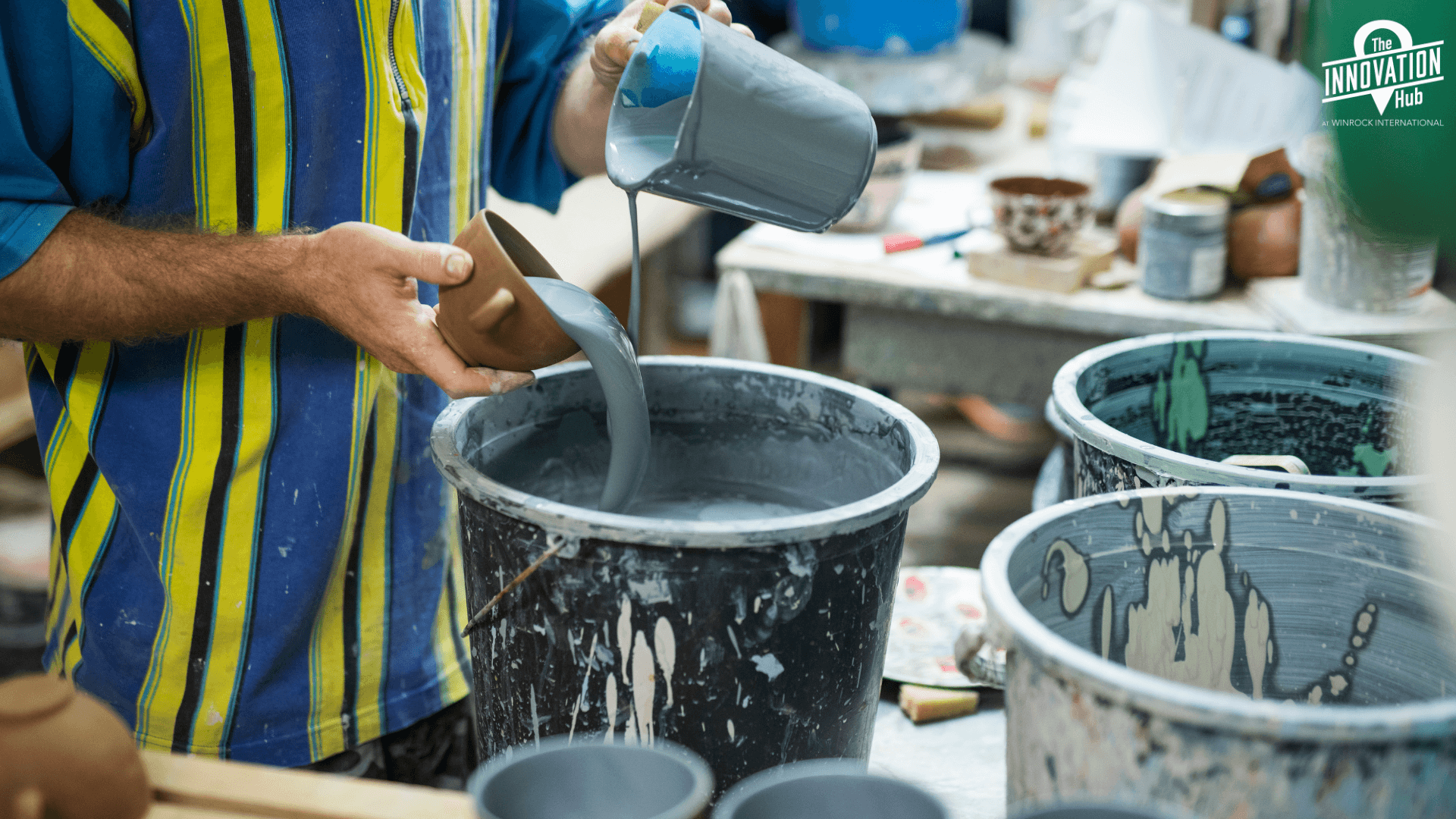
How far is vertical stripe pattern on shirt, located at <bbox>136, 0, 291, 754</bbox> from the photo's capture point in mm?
1264

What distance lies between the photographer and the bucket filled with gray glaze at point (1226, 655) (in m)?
0.71

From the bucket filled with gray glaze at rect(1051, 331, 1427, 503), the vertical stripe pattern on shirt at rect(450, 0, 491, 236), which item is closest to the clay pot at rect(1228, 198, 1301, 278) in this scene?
the bucket filled with gray glaze at rect(1051, 331, 1427, 503)

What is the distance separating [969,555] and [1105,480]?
7.69 feet

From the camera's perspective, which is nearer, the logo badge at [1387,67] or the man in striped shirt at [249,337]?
the man in striped shirt at [249,337]

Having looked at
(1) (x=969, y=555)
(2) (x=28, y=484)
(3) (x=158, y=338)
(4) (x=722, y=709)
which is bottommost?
(1) (x=969, y=555)

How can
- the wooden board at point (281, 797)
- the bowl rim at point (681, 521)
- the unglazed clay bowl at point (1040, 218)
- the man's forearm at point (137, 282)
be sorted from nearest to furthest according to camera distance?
the wooden board at point (281, 797) < the bowl rim at point (681, 521) < the man's forearm at point (137, 282) < the unglazed clay bowl at point (1040, 218)

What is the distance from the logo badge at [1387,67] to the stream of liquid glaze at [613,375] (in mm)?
1146

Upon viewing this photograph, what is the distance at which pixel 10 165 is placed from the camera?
118 centimetres

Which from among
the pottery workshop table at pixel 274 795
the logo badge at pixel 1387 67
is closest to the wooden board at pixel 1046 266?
the logo badge at pixel 1387 67

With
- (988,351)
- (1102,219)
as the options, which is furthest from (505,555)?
(1102,219)

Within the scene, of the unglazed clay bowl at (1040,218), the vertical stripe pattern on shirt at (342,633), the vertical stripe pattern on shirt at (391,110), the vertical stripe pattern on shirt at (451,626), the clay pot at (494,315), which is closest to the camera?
the clay pot at (494,315)

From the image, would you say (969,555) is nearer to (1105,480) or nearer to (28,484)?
(1105,480)

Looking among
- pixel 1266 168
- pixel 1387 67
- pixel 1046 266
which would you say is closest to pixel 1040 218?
pixel 1046 266

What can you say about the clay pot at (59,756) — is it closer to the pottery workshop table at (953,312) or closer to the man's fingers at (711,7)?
the man's fingers at (711,7)
